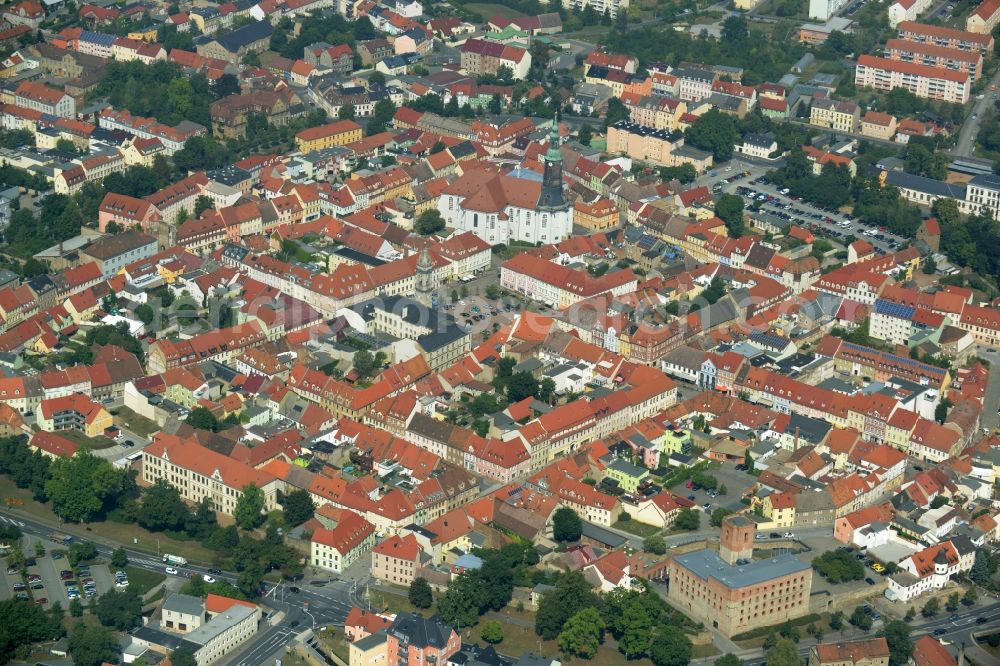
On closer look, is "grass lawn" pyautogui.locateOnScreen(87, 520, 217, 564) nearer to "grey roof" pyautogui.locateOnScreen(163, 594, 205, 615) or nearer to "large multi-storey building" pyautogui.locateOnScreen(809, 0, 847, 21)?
"grey roof" pyautogui.locateOnScreen(163, 594, 205, 615)

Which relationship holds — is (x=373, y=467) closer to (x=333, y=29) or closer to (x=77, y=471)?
(x=77, y=471)

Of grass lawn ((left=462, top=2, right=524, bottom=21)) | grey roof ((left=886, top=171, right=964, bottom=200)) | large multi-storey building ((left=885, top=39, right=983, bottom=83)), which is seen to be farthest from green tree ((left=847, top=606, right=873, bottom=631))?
grass lawn ((left=462, top=2, right=524, bottom=21))

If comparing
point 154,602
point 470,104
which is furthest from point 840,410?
point 470,104

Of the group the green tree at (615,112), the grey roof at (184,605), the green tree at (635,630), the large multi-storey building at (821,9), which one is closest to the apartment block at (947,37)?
the large multi-storey building at (821,9)

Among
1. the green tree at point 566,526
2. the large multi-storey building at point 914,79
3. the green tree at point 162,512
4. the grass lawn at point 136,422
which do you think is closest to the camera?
the green tree at point 566,526

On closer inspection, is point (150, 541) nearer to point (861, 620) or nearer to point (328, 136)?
point (861, 620)

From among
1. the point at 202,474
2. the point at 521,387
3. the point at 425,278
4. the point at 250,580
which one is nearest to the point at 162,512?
the point at 202,474

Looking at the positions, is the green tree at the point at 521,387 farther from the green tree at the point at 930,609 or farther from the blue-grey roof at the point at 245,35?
the blue-grey roof at the point at 245,35

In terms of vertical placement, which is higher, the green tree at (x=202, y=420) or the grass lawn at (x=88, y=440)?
the green tree at (x=202, y=420)
